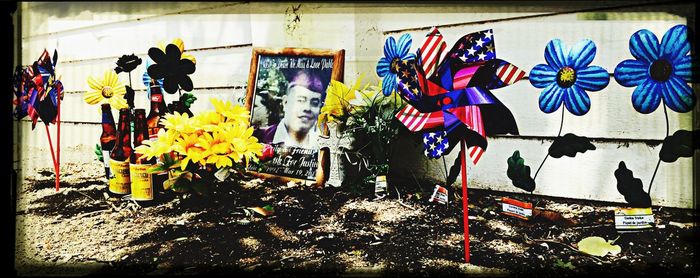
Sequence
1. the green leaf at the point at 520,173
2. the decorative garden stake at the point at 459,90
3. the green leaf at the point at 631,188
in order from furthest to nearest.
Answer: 1. the green leaf at the point at 520,173
2. the green leaf at the point at 631,188
3. the decorative garden stake at the point at 459,90

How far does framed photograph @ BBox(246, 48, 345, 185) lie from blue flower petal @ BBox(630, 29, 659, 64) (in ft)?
2.81

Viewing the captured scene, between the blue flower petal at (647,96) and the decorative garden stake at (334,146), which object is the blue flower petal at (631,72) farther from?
the decorative garden stake at (334,146)

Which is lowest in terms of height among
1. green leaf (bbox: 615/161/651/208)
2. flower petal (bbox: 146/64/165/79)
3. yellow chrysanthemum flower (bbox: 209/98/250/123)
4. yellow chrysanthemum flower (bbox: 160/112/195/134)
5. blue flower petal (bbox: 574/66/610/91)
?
green leaf (bbox: 615/161/651/208)

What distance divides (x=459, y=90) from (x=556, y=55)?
319 millimetres

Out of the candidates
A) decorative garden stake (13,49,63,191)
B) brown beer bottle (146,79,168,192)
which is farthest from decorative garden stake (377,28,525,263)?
decorative garden stake (13,49,63,191)

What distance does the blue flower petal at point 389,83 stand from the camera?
1358mm

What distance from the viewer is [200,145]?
133 centimetres

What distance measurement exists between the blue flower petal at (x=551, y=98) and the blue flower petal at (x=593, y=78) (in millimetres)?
53

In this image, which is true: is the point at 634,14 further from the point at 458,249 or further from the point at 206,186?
the point at 206,186

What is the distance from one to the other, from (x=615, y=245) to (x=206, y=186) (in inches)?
46.8

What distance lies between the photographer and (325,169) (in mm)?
1509

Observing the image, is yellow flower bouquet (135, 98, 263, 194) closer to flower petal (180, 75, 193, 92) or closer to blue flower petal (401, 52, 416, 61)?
flower petal (180, 75, 193, 92)

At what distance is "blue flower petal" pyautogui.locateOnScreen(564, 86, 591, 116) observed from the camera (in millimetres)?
1237

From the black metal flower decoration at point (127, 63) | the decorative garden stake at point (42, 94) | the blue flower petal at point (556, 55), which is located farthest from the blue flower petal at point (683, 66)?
the decorative garden stake at point (42, 94)
